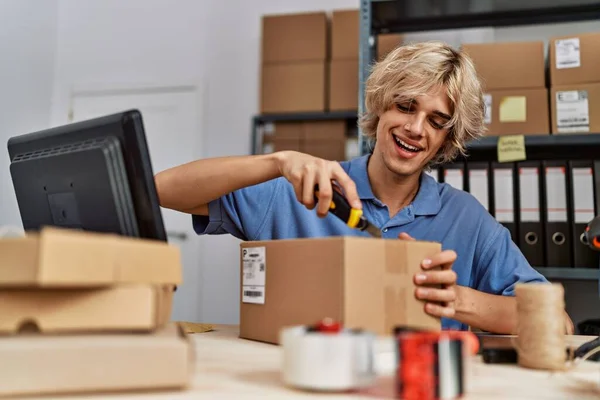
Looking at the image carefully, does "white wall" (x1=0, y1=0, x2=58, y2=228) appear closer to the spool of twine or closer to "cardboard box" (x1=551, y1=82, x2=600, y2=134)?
"cardboard box" (x1=551, y1=82, x2=600, y2=134)

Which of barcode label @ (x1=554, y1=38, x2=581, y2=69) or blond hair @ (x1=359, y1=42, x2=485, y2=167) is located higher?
barcode label @ (x1=554, y1=38, x2=581, y2=69)

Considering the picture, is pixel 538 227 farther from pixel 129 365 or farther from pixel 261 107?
pixel 129 365

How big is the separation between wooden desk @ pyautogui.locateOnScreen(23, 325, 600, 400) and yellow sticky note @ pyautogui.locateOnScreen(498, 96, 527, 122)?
132 cm

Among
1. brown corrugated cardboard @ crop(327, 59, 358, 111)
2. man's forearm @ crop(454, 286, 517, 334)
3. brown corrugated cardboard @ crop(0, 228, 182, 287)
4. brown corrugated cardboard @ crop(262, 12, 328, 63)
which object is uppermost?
brown corrugated cardboard @ crop(262, 12, 328, 63)

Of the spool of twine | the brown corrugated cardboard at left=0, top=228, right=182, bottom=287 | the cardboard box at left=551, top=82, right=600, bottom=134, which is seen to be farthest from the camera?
the cardboard box at left=551, top=82, right=600, bottom=134

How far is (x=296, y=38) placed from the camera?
8.85ft

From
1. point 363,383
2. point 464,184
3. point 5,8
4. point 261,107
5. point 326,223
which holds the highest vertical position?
point 5,8

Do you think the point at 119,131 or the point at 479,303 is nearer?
the point at 119,131

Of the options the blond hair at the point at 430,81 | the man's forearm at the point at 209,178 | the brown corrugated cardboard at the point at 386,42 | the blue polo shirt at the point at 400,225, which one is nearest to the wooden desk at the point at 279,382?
the man's forearm at the point at 209,178

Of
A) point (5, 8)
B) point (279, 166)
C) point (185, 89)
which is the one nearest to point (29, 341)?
point (279, 166)

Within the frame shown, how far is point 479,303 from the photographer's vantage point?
3.55 ft

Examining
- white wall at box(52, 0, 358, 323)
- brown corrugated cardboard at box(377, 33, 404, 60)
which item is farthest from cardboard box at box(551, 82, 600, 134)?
white wall at box(52, 0, 358, 323)

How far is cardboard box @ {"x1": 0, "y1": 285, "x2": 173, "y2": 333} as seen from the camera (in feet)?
1.90

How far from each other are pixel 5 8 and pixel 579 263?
2986 millimetres
